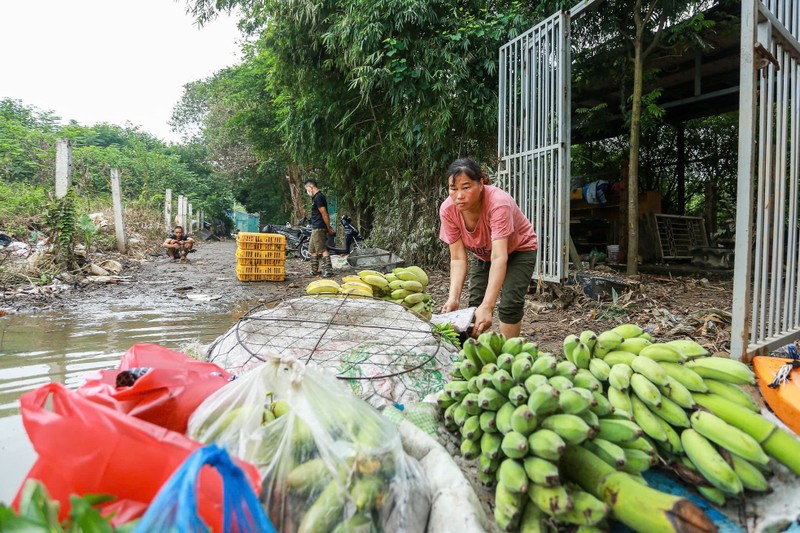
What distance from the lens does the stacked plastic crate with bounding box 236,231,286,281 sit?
8.38 meters

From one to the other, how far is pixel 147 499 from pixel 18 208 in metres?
15.1

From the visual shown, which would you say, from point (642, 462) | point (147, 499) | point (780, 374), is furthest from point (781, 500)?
point (147, 499)

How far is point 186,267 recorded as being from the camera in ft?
36.8

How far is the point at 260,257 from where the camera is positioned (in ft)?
28.0

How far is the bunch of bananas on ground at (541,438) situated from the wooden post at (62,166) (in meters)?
9.18

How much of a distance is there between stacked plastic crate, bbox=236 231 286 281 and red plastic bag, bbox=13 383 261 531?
25.0 feet

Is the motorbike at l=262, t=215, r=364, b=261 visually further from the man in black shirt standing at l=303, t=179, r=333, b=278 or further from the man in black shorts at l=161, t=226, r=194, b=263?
the man in black shorts at l=161, t=226, r=194, b=263

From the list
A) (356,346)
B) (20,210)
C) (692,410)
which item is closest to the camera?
(692,410)

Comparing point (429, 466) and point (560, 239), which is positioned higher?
point (560, 239)

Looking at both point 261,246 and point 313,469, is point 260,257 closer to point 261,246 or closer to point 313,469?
point 261,246

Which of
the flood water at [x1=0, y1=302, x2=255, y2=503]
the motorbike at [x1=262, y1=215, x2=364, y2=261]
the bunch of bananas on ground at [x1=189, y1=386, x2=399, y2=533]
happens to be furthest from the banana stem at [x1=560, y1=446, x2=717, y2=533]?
the motorbike at [x1=262, y1=215, x2=364, y2=261]

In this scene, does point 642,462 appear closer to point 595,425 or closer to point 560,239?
point 595,425

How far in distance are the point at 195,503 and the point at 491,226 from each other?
8.47 feet

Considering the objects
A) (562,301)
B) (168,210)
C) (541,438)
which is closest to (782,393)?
(541,438)
